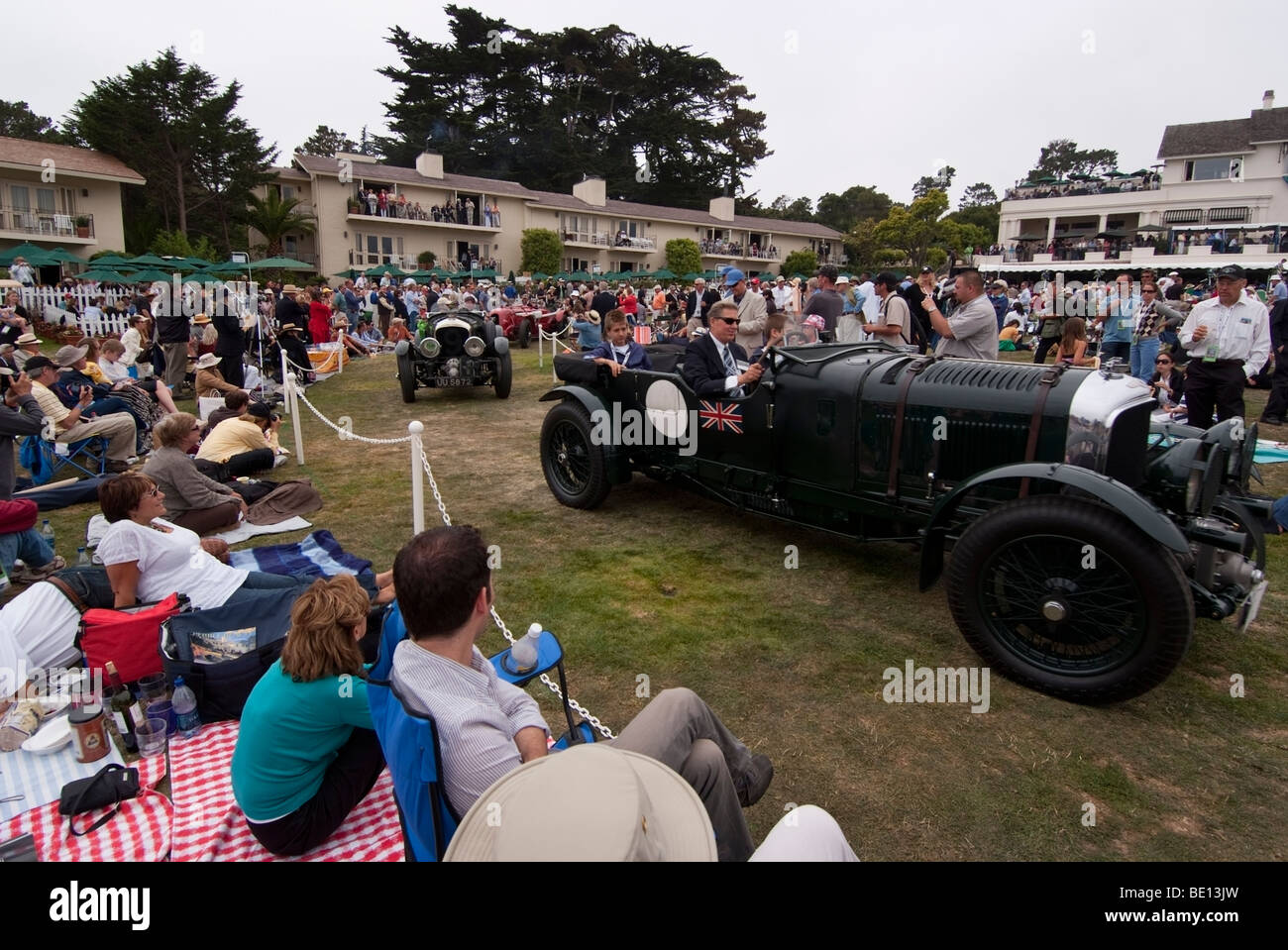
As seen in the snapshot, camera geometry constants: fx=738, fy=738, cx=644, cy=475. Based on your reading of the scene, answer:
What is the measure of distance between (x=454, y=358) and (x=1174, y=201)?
51.3 metres

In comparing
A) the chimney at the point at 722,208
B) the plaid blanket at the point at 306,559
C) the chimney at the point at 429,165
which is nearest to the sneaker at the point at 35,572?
the plaid blanket at the point at 306,559

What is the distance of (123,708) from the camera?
12.1 feet

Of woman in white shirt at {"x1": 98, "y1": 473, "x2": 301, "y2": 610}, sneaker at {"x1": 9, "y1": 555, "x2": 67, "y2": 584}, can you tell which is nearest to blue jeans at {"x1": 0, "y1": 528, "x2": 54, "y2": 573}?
sneaker at {"x1": 9, "y1": 555, "x2": 67, "y2": 584}

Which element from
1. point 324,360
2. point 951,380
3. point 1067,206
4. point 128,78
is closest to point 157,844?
point 951,380

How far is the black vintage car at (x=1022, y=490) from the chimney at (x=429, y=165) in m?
42.3

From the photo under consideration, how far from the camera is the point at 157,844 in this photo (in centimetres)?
282

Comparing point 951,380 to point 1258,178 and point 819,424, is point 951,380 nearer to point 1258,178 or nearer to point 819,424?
point 819,424

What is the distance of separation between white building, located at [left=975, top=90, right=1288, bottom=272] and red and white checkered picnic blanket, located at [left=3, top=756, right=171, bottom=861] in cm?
4168

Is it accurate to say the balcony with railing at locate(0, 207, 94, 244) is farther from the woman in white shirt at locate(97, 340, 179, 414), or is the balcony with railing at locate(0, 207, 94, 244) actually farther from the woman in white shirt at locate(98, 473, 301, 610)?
the woman in white shirt at locate(98, 473, 301, 610)

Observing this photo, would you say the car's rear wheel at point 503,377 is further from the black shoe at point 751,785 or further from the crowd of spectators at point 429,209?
the crowd of spectators at point 429,209

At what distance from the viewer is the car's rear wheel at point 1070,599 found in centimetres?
324

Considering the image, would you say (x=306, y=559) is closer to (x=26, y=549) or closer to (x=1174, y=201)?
(x=26, y=549)

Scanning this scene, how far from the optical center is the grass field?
2846 millimetres

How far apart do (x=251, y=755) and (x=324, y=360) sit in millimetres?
13888
